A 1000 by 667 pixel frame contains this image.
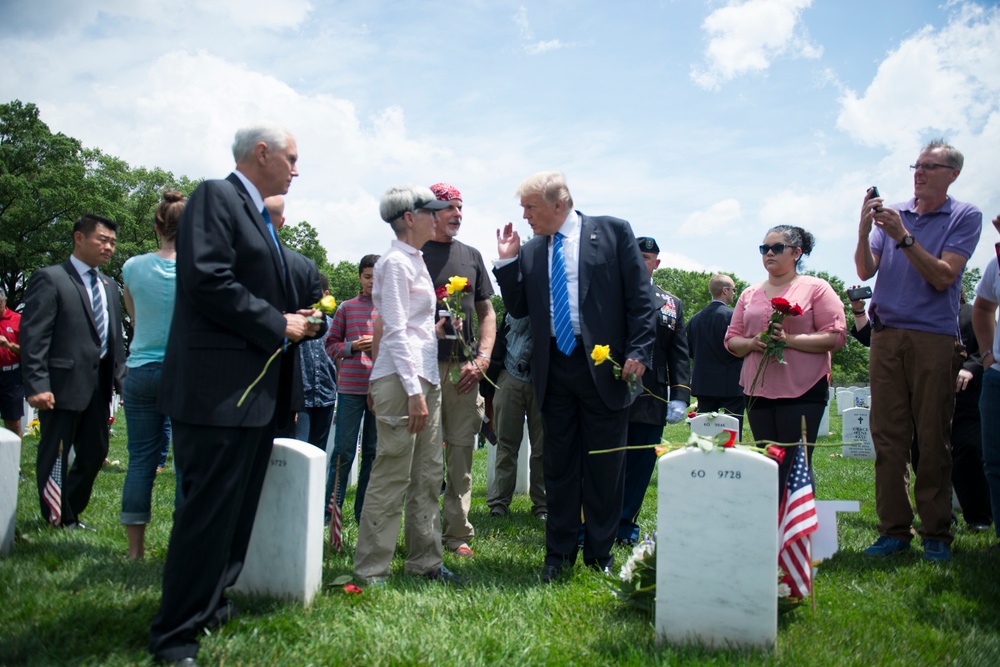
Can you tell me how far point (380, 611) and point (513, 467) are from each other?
365cm

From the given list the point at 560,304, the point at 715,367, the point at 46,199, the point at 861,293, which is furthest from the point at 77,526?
the point at 46,199

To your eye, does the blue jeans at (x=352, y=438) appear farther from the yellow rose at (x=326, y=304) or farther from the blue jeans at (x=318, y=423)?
the yellow rose at (x=326, y=304)

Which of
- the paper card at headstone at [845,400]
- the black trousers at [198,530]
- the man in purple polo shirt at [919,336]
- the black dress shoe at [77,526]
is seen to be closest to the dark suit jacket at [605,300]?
the man in purple polo shirt at [919,336]

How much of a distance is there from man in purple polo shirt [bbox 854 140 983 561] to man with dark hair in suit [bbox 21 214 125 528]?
5.79 metres

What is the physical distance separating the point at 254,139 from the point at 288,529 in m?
2.00

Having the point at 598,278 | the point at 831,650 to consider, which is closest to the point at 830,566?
the point at 831,650

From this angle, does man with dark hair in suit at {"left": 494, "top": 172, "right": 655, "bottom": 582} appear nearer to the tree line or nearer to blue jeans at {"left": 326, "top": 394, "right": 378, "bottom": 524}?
blue jeans at {"left": 326, "top": 394, "right": 378, "bottom": 524}

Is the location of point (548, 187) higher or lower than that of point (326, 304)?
higher

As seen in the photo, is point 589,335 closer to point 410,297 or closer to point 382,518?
point 410,297

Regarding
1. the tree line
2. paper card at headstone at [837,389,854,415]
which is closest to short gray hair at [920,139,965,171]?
paper card at headstone at [837,389,854,415]

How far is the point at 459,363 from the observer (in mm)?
5102

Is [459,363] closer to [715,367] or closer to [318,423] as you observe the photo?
[318,423]

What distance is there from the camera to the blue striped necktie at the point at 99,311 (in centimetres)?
584

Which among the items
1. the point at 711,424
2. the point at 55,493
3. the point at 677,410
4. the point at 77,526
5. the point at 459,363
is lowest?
the point at 77,526
